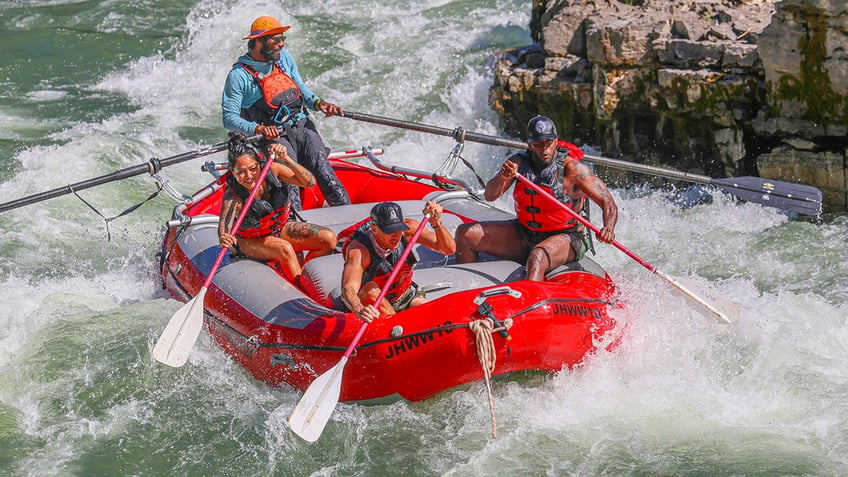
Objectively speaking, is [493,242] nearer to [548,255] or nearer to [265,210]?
[548,255]

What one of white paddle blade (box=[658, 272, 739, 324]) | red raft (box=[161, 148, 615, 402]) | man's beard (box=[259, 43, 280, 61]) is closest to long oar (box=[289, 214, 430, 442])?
red raft (box=[161, 148, 615, 402])

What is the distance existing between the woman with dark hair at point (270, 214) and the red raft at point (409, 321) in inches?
4.8

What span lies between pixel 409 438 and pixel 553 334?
99 centimetres

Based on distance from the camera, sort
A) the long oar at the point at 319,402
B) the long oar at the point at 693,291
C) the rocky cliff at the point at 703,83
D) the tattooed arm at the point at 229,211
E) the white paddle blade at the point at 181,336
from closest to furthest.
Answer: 1. the long oar at the point at 319,402
2. the white paddle blade at the point at 181,336
3. the long oar at the point at 693,291
4. the tattooed arm at the point at 229,211
5. the rocky cliff at the point at 703,83

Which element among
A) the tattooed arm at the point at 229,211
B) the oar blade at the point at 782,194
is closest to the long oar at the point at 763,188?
the oar blade at the point at 782,194

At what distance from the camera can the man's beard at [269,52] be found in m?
7.47

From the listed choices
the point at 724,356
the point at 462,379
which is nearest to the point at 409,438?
the point at 462,379

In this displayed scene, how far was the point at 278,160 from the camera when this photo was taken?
6785mm

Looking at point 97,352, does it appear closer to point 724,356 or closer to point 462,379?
point 462,379

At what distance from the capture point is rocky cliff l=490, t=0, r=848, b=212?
27.0 feet

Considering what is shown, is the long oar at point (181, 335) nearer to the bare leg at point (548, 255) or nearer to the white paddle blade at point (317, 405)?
the white paddle blade at point (317, 405)

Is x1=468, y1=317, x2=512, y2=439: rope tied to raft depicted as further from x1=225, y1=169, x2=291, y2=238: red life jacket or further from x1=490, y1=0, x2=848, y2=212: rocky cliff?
x1=490, y1=0, x2=848, y2=212: rocky cliff

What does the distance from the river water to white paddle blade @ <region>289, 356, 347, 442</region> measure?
0.44m

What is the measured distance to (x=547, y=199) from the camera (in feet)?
21.0
